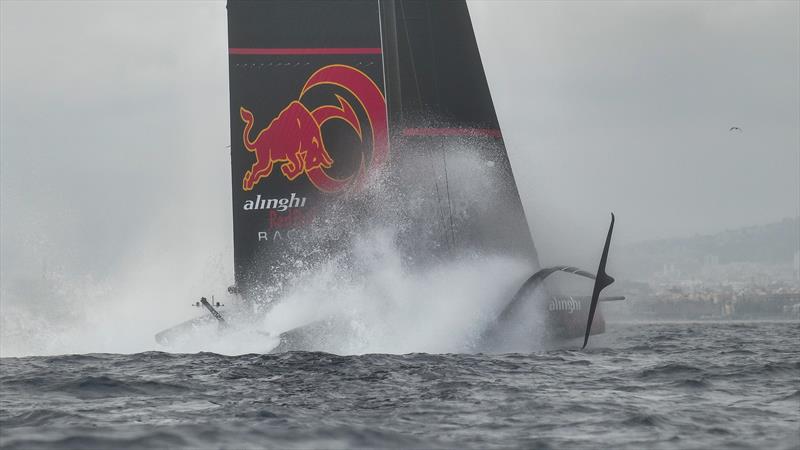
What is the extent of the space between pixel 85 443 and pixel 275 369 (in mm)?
5713

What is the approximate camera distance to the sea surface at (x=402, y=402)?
8.14 meters

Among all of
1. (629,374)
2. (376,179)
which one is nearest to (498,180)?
(376,179)

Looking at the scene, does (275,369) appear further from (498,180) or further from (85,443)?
(498,180)

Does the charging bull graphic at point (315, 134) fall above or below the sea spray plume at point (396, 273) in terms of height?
above

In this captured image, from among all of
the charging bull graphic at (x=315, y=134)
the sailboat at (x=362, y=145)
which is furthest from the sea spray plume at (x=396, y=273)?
the charging bull graphic at (x=315, y=134)

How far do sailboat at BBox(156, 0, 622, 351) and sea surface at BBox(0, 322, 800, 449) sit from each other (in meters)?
3.26

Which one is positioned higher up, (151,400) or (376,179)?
(376,179)

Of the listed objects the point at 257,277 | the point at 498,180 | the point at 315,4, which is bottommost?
the point at 257,277

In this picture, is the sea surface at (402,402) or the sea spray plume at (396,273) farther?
the sea spray plume at (396,273)

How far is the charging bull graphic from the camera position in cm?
1852

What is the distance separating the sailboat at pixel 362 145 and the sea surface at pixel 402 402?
128 inches

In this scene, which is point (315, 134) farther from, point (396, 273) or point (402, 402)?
point (402, 402)

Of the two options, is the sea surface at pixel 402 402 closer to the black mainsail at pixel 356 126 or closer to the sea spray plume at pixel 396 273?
the sea spray plume at pixel 396 273

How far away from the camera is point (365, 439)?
8.09 meters
